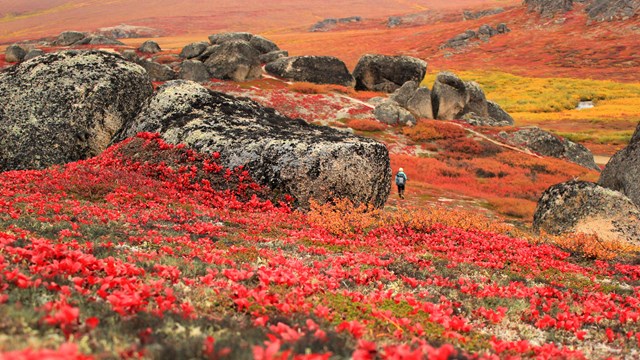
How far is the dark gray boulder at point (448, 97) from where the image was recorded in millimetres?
67062

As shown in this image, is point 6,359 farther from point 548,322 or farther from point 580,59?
point 580,59

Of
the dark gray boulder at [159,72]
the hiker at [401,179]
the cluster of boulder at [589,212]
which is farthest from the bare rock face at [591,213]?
the dark gray boulder at [159,72]

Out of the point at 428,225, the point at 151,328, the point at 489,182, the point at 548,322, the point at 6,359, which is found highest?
the point at 6,359

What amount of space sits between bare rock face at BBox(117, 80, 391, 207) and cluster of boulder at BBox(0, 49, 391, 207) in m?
0.04

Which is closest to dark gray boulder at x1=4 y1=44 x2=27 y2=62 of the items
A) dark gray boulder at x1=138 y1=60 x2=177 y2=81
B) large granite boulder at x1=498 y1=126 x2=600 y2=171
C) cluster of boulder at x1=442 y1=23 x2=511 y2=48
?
dark gray boulder at x1=138 y1=60 x2=177 y2=81

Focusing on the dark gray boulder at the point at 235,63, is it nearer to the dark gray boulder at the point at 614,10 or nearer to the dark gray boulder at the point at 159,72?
the dark gray boulder at the point at 159,72

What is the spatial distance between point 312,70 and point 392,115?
918 inches

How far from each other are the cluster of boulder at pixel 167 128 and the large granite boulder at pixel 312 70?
51.7 m

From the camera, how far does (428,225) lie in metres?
17.5

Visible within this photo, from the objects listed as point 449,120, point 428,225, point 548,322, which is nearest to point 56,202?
point 428,225

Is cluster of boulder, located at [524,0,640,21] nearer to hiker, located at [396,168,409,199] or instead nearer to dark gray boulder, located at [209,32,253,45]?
dark gray boulder, located at [209,32,253,45]

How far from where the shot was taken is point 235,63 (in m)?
71.1

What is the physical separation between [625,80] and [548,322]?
112806 mm

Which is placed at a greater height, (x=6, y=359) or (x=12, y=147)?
(x=6, y=359)
